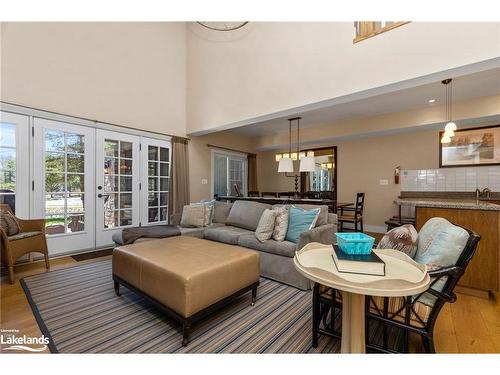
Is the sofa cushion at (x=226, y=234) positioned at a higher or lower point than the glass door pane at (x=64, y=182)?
lower

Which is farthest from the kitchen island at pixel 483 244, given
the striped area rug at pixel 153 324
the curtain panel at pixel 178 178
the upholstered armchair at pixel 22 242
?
the upholstered armchair at pixel 22 242

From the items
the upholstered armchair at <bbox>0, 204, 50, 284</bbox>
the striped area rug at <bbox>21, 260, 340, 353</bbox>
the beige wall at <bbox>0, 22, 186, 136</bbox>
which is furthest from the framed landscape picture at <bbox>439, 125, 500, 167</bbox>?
the upholstered armchair at <bbox>0, 204, 50, 284</bbox>

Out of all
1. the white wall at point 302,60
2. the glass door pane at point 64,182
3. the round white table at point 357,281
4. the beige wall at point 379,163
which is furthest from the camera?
the beige wall at point 379,163

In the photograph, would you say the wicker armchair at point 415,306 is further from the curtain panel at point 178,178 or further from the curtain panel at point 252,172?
the curtain panel at point 252,172

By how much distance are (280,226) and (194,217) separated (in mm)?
1582

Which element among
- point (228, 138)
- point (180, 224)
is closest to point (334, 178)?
point (228, 138)

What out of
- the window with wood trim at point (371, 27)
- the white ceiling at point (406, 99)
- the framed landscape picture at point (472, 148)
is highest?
the window with wood trim at point (371, 27)

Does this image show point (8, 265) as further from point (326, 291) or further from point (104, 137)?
point (326, 291)

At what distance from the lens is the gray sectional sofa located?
2.50m

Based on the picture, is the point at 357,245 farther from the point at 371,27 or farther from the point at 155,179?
the point at 155,179

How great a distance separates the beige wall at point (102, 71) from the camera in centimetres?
313

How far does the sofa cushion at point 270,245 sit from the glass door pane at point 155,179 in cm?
248

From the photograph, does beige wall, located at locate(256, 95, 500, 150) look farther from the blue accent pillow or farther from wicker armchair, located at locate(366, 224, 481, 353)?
wicker armchair, located at locate(366, 224, 481, 353)

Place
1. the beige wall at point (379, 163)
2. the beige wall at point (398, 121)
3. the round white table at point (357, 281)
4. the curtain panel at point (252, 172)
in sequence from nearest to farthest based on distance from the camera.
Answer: the round white table at point (357, 281) < the beige wall at point (398, 121) < the beige wall at point (379, 163) < the curtain panel at point (252, 172)
